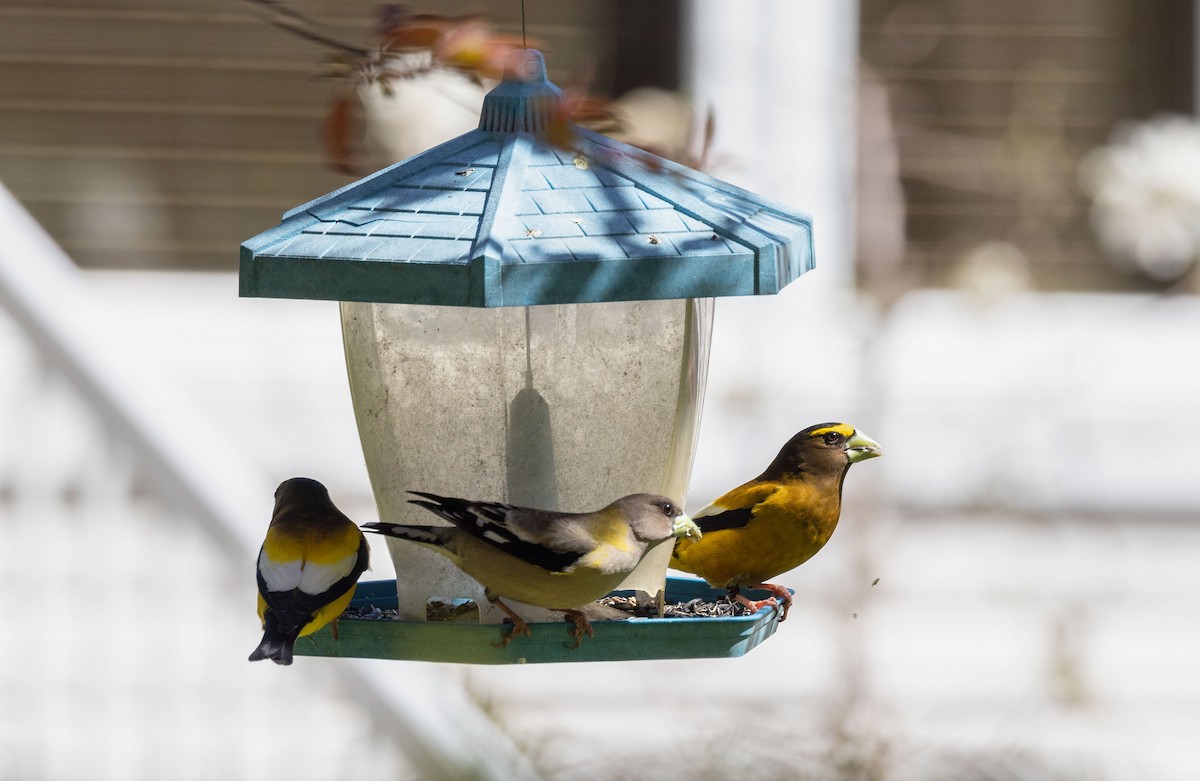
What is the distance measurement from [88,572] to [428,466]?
2694mm

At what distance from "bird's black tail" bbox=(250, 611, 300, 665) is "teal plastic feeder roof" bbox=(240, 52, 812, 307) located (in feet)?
1.65

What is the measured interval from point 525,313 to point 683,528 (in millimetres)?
390

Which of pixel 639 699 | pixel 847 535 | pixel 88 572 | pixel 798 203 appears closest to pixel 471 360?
pixel 847 535

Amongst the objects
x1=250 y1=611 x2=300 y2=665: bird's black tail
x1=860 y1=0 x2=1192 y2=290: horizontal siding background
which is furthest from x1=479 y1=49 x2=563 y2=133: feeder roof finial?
x1=860 y1=0 x2=1192 y2=290: horizontal siding background

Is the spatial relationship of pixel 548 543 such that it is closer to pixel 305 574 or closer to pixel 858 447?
pixel 305 574

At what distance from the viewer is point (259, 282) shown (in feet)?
6.33

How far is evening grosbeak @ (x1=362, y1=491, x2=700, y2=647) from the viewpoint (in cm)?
202

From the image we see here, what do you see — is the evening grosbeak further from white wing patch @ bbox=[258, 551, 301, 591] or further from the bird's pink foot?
white wing patch @ bbox=[258, 551, 301, 591]

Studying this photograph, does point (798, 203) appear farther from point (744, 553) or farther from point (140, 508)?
point (744, 553)

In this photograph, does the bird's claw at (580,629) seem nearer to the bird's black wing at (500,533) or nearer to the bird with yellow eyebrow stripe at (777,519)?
the bird's black wing at (500,533)

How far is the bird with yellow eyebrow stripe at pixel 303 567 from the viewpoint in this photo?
2125 millimetres

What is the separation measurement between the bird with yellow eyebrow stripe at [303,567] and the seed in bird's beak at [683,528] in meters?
0.50

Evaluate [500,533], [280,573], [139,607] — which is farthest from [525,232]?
[139,607]

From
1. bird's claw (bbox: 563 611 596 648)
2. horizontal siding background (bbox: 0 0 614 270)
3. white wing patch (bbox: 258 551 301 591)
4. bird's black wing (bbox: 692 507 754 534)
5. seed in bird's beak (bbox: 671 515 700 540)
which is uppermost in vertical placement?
horizontal siding background (bbox: 0 0 614 270)
